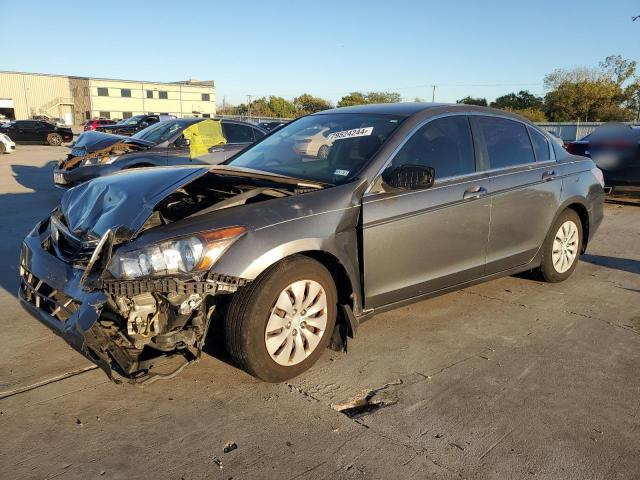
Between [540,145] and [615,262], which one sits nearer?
[540,145]

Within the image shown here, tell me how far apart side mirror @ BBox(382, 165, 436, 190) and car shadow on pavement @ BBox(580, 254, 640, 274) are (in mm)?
3633

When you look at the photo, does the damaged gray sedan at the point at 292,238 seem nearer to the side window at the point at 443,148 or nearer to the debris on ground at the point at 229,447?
the side window at the point at 443,148

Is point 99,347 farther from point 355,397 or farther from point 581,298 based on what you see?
point 581,298

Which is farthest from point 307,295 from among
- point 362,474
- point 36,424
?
point 36,424

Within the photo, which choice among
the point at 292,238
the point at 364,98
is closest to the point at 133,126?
the point at 292,238

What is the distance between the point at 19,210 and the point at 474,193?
7639 millimetres

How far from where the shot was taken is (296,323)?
3219 mm

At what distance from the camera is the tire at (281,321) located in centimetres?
300

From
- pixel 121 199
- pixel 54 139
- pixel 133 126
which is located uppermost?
pixel 133 126

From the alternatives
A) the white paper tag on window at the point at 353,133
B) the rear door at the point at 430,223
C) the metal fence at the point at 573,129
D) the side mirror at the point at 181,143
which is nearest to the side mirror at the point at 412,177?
the rear door at the point at 430,223

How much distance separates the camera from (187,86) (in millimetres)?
78125

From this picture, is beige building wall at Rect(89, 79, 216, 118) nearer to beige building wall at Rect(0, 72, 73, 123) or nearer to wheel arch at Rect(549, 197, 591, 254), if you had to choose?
beige building wall at Rect(0, 72, 73, 123)

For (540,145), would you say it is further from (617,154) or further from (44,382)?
(617,154)

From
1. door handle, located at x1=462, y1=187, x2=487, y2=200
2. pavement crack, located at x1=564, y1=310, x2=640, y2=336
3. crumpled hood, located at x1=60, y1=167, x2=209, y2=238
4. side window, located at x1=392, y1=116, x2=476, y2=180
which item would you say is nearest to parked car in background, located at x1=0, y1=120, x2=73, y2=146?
crumpled hood, located at x1=60, y1=167, x2=209, y2=238
